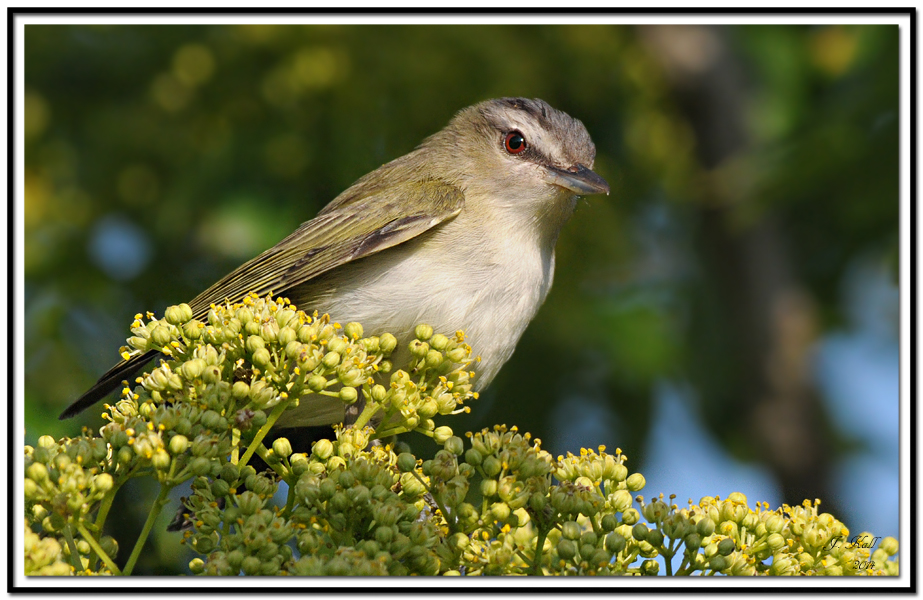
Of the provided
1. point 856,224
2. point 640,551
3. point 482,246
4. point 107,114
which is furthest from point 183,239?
point 856,224

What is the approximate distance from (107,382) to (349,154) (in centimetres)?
217

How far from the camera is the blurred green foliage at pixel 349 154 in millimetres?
5004

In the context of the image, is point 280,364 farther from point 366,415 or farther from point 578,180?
point 578,180

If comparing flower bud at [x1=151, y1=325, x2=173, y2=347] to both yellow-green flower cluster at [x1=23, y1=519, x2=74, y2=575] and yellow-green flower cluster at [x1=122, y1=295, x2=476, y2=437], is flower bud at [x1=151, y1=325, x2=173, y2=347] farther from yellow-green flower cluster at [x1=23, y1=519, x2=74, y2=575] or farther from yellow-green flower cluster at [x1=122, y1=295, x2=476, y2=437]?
yellow-green flower cluster at [x1=23, y1=519, x2=74, y2=575]

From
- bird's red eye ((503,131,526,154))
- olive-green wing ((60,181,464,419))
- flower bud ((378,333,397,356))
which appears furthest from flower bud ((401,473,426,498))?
bird's red eye ((503,131,526,154))

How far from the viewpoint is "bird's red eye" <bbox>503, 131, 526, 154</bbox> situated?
4.77 metres

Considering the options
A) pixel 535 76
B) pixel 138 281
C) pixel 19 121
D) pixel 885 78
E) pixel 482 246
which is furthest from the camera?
pixel 535 76

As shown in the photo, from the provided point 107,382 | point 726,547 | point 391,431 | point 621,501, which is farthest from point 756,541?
point 107,382

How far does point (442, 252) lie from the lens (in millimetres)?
4129

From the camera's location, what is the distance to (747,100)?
7.77m

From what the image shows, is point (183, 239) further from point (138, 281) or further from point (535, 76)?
point (535, 76)

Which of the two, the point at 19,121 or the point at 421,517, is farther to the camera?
the point at 19,121

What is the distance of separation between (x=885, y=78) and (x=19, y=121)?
3886 mm

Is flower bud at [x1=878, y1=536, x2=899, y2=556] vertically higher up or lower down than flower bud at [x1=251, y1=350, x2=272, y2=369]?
lower down
